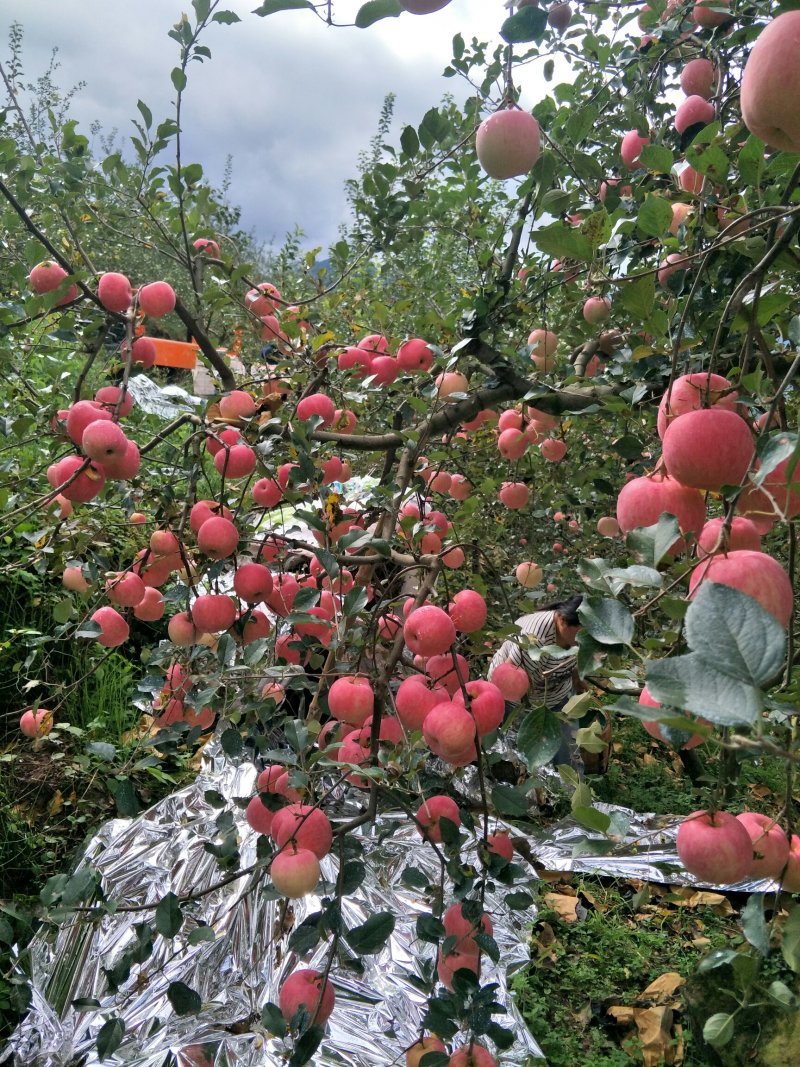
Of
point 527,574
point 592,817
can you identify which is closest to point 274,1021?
point 592,817

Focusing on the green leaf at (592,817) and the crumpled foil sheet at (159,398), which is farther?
the crumpled foil sheet at (159,398)

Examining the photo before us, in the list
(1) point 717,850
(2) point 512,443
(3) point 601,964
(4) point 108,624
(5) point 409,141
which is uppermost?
(5) point 409,141

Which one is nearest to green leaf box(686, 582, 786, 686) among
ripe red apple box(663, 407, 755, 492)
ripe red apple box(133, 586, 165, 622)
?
ripe red apple box(663, 407, 755, 492)

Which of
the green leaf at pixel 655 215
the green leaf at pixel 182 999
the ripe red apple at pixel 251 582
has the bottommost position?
the green leaf at pixel 182 999

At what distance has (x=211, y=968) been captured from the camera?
70.0 inches

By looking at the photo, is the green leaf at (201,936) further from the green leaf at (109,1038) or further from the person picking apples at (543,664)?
the person picking apples at (543,664)

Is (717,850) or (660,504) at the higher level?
(660,504)

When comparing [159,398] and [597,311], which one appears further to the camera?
[159,398]

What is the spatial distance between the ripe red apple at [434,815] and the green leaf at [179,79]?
3.98ft

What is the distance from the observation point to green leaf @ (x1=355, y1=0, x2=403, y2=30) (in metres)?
0.53

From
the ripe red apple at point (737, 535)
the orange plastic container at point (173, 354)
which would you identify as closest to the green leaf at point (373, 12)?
the ripe red apple at point (737, 535)

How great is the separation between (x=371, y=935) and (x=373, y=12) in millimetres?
904

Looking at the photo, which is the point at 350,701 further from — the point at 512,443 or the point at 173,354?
the point at 173,354

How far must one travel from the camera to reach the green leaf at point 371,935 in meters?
0.76
